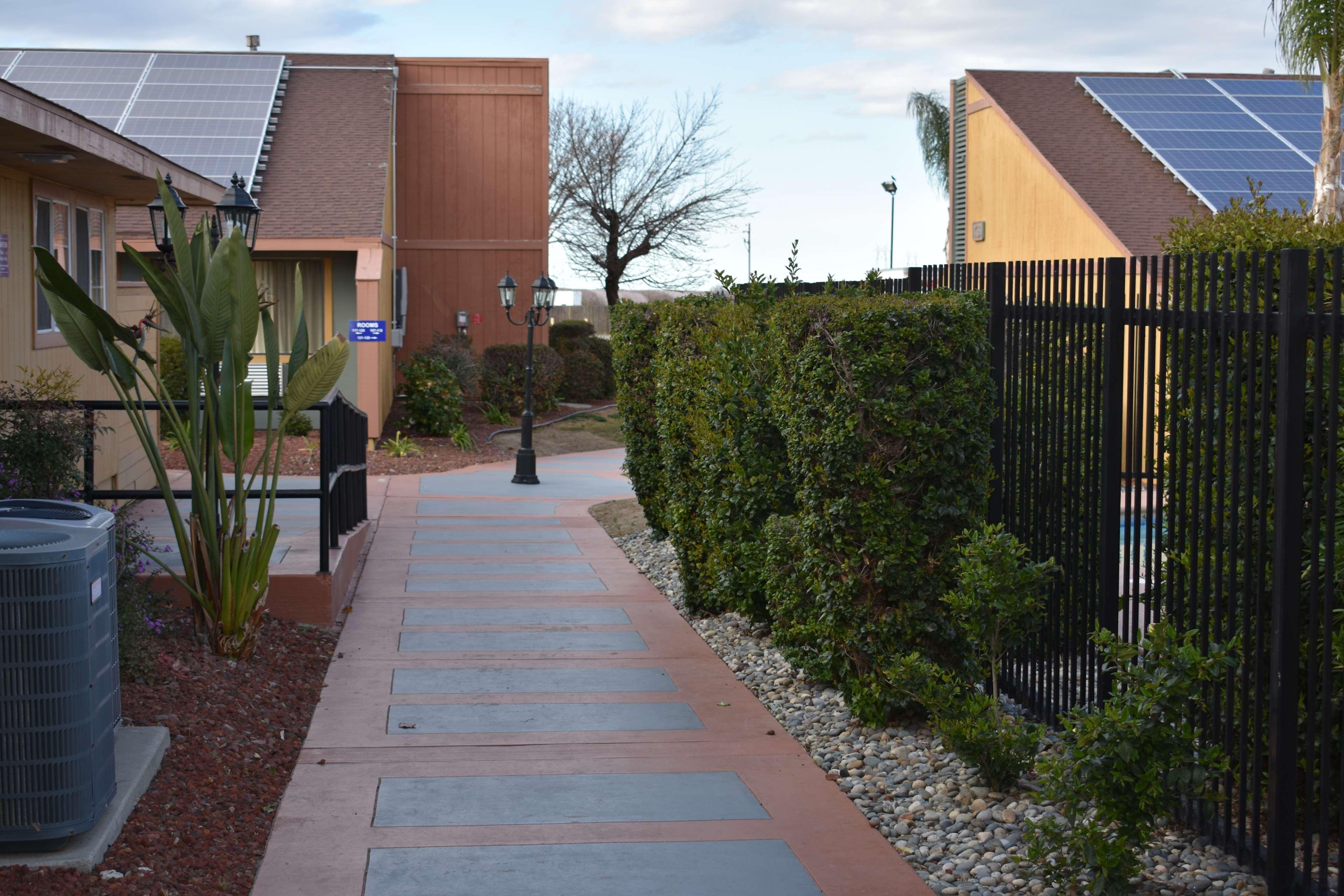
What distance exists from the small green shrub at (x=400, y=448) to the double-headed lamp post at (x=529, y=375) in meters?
1.65

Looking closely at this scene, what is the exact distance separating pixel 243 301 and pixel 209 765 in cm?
252

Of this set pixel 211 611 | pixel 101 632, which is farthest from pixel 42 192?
pixel 101 632

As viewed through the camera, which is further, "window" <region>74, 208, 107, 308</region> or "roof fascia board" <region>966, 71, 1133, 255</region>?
"roof fascia board" <region>966, 71, 1133, 255</region>

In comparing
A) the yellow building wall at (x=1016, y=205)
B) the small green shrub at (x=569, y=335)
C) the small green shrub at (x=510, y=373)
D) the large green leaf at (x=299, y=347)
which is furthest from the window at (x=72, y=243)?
the small green shrub at (x=569, y=335)

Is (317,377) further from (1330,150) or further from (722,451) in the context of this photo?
(1330,150)

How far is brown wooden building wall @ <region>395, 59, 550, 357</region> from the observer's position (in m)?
25.0

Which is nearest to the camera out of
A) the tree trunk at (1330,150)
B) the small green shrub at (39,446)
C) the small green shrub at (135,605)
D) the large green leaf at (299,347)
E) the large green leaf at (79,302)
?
the large green leaf at (79,302)

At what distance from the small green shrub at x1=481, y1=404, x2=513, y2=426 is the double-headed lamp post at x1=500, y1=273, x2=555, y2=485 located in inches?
113

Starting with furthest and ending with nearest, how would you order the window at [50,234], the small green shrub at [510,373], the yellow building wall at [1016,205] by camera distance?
the small green shrub at [510,373] < the yellow building wall at [1016,205] < the window at [50,234]

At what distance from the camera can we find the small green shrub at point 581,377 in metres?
28.9

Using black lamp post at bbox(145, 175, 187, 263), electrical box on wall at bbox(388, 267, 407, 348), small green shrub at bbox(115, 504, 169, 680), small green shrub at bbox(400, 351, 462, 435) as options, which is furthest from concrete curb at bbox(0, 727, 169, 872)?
electrical box on wall at bbox(388, 267, 407, 348)

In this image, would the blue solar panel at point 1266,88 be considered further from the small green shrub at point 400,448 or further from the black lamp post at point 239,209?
the black lamp post at point 239,209

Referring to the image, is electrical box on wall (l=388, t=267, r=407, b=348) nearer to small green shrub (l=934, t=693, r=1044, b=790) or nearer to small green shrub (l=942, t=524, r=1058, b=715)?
small green shrub (l=942, t=524, r=1058, b=715)

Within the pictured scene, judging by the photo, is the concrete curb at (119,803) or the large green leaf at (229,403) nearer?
the concrete curb at (119,803)
